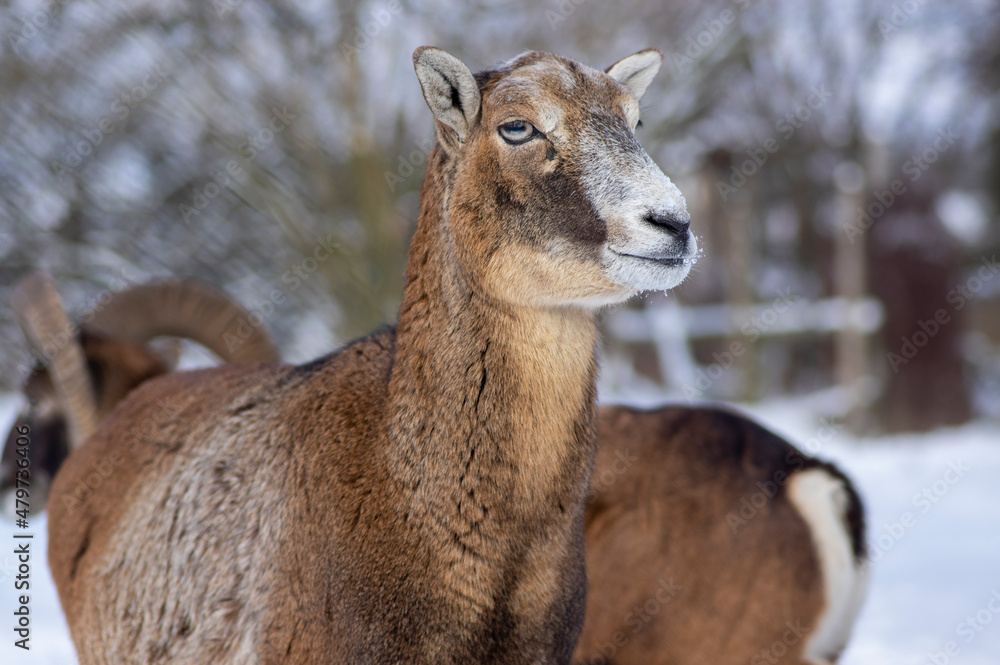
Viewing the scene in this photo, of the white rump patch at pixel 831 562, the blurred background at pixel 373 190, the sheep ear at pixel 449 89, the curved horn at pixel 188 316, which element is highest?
the blurred background at pixel 373 190

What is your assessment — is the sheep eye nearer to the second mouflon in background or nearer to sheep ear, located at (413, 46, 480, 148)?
the second mouflon in background

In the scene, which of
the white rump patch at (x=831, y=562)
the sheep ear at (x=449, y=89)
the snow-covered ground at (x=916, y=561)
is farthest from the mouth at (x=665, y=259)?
the snow-covered ground at (x=916, y=561)

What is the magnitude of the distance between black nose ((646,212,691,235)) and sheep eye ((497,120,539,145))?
19.4 inches

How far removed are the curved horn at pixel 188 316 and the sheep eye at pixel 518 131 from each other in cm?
355

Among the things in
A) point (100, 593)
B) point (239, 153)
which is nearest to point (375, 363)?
point (100, 593)

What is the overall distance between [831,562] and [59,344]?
14.0 ft

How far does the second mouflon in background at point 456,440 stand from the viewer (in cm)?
245

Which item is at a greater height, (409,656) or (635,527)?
(635,527)

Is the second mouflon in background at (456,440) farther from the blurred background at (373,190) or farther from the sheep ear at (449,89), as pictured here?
the blurred background at (373,190)

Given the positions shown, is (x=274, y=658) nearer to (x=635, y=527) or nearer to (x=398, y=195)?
(x=635, y=527)

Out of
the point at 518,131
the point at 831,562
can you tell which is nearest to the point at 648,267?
the point at 518,131

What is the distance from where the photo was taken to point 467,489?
2500 mm

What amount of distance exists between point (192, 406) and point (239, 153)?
6.52 meters

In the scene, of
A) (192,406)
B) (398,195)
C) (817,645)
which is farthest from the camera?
(398,195)
